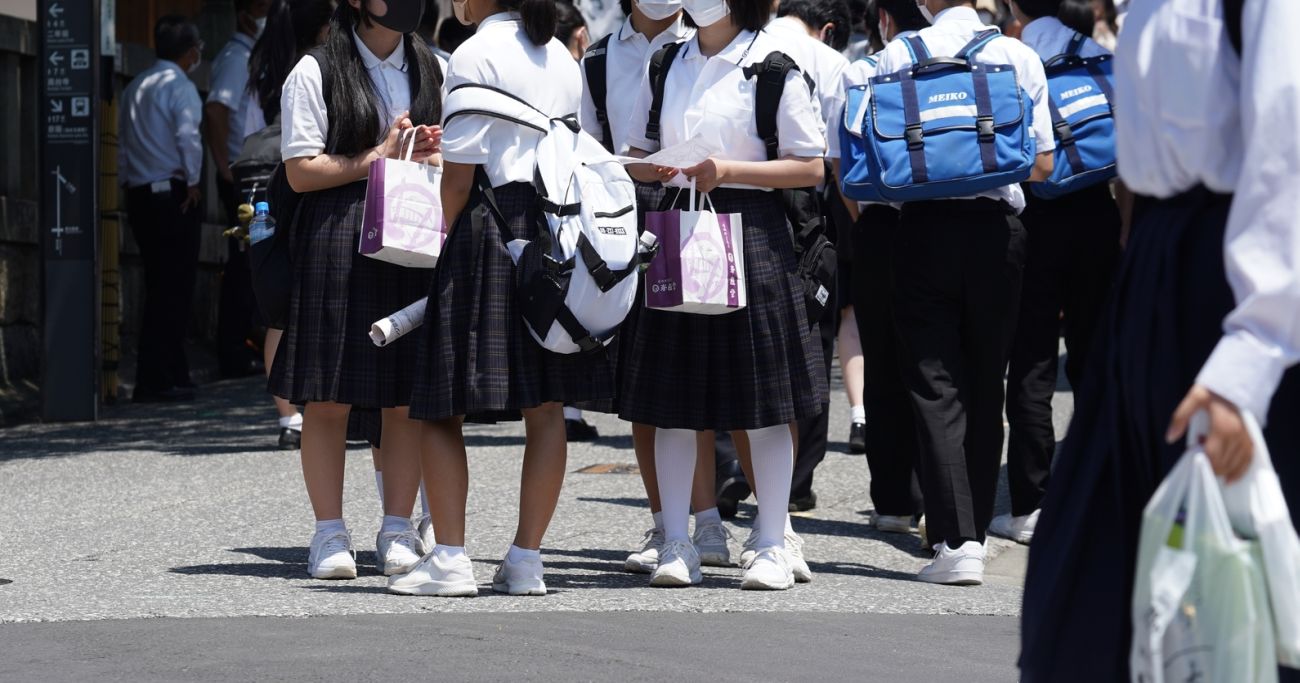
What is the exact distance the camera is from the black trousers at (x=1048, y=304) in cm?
698

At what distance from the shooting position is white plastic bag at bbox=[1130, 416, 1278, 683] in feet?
8.66

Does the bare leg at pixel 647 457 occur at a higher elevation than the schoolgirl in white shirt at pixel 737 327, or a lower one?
lower

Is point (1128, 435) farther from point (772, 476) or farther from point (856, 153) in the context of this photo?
point (856, 153)

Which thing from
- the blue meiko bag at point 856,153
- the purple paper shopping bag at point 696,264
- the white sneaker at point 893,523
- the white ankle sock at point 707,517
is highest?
the blue meiko bag at point 856,153

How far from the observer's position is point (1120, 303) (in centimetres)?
302

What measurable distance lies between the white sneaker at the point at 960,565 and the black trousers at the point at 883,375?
603 millimetres

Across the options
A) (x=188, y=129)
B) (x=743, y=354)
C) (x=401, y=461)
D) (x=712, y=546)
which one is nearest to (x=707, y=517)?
(x=712, y=546)

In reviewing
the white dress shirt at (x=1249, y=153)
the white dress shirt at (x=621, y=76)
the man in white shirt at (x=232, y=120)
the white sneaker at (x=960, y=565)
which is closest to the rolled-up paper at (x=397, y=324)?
the white dress shirt at (x=621, y=76)

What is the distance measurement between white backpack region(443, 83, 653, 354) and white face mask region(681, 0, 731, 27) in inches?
25.9

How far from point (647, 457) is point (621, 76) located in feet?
4.16

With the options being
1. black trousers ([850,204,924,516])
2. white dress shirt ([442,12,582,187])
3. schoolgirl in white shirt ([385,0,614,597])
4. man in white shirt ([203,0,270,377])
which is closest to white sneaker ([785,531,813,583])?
black trousers ([850,204,924,516])

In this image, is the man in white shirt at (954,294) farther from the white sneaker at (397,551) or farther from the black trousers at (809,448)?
the white sneaker at (397,551)

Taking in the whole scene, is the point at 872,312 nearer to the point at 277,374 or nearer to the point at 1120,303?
the point at 277,374

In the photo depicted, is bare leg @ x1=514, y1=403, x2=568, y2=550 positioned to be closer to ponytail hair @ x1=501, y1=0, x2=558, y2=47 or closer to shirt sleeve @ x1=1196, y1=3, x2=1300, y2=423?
ponytail hair @ x1=501, y1=0, x2=558, y2=47
